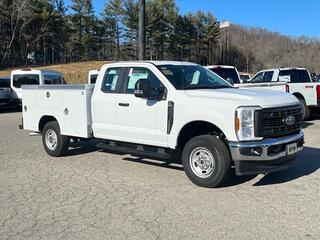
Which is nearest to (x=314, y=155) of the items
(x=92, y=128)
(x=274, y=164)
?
(x=274, y=164)

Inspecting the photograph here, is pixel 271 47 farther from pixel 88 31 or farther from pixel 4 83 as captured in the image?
pixel 4 83

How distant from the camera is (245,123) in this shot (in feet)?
20.8

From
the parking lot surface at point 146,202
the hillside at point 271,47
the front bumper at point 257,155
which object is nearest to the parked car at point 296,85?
the parking lot surface at point 146,202

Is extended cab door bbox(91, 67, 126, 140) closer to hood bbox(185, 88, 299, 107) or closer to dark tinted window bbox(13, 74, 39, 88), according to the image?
hood bbox(185, 88, 299, 107)

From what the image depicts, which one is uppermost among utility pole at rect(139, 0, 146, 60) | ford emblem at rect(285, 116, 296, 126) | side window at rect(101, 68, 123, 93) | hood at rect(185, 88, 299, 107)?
utility pole at rect(139, 0, 146, 60)

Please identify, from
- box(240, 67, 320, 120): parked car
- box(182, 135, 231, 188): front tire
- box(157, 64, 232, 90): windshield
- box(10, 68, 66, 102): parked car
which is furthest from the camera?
box(10, 68, 66, 102): parked car

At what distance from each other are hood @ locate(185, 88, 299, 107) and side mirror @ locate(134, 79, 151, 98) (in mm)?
685

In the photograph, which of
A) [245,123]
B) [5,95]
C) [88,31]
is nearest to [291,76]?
[245,123]

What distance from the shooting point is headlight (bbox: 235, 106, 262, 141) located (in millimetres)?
6309

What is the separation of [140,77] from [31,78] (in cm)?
1570

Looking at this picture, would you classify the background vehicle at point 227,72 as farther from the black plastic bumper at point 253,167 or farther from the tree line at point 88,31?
the tree line at point 88,31

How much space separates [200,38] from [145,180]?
→ 9798 cm

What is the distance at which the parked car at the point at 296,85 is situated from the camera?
13211 mm

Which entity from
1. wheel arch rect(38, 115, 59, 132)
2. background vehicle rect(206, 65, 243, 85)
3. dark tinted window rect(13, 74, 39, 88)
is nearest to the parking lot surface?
wheel arch rect(38, 115, 59, 132)
